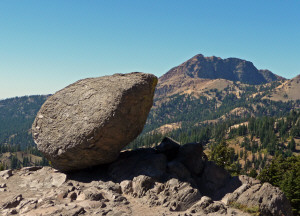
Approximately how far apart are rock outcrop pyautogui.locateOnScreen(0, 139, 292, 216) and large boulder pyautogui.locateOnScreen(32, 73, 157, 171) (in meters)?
2.47

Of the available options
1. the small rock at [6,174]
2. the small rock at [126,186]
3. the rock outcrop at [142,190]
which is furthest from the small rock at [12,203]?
the small rock at [126,186]

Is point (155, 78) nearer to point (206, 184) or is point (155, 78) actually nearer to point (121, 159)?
point (121, 159)

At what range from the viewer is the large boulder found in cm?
2333

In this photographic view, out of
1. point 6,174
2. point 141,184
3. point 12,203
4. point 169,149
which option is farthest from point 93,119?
point 6,174

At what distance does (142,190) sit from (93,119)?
8206 mm

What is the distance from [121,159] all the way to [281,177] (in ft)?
167

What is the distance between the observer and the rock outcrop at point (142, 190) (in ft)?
63.4

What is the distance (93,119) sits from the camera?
76.3ft

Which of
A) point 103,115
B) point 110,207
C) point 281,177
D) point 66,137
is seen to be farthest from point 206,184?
point 281,177

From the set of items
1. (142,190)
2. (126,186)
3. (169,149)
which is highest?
(169,149)

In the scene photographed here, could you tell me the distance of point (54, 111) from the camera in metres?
26.0

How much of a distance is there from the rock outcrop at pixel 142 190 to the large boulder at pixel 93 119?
2.47m

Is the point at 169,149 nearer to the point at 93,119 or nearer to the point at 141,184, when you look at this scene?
the point at 141,184

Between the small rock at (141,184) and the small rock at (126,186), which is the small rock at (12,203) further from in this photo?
the small rock at (141,184)
